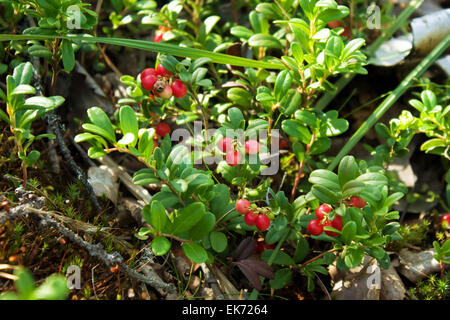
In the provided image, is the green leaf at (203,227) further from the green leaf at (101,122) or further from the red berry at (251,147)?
the green leaf at (101,122)

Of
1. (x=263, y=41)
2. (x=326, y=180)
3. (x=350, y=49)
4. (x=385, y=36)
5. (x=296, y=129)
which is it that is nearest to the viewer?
(x=326, y=180)

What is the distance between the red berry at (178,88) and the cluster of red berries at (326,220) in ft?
3.85

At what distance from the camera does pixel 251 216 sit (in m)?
2.50

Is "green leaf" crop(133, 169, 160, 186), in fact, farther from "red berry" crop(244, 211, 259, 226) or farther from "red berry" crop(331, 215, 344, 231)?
"red berry" crop(331, 215, 344, 231)

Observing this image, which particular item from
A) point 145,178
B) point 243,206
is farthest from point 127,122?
point 243,206

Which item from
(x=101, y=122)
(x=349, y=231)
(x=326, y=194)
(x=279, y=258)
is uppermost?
(x=101, y=122)

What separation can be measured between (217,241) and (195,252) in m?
0.22

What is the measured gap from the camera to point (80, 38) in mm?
2760

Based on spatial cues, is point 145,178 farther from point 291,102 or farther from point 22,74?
point 291,102

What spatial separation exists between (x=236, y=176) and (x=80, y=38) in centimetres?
133

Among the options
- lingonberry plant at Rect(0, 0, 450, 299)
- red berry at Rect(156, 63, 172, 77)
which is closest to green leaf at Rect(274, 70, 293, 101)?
lingonberry plant at Rect(0, 0, 450, 299)

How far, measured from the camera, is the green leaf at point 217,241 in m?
2.55

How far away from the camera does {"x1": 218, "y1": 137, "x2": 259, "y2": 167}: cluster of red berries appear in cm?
262
